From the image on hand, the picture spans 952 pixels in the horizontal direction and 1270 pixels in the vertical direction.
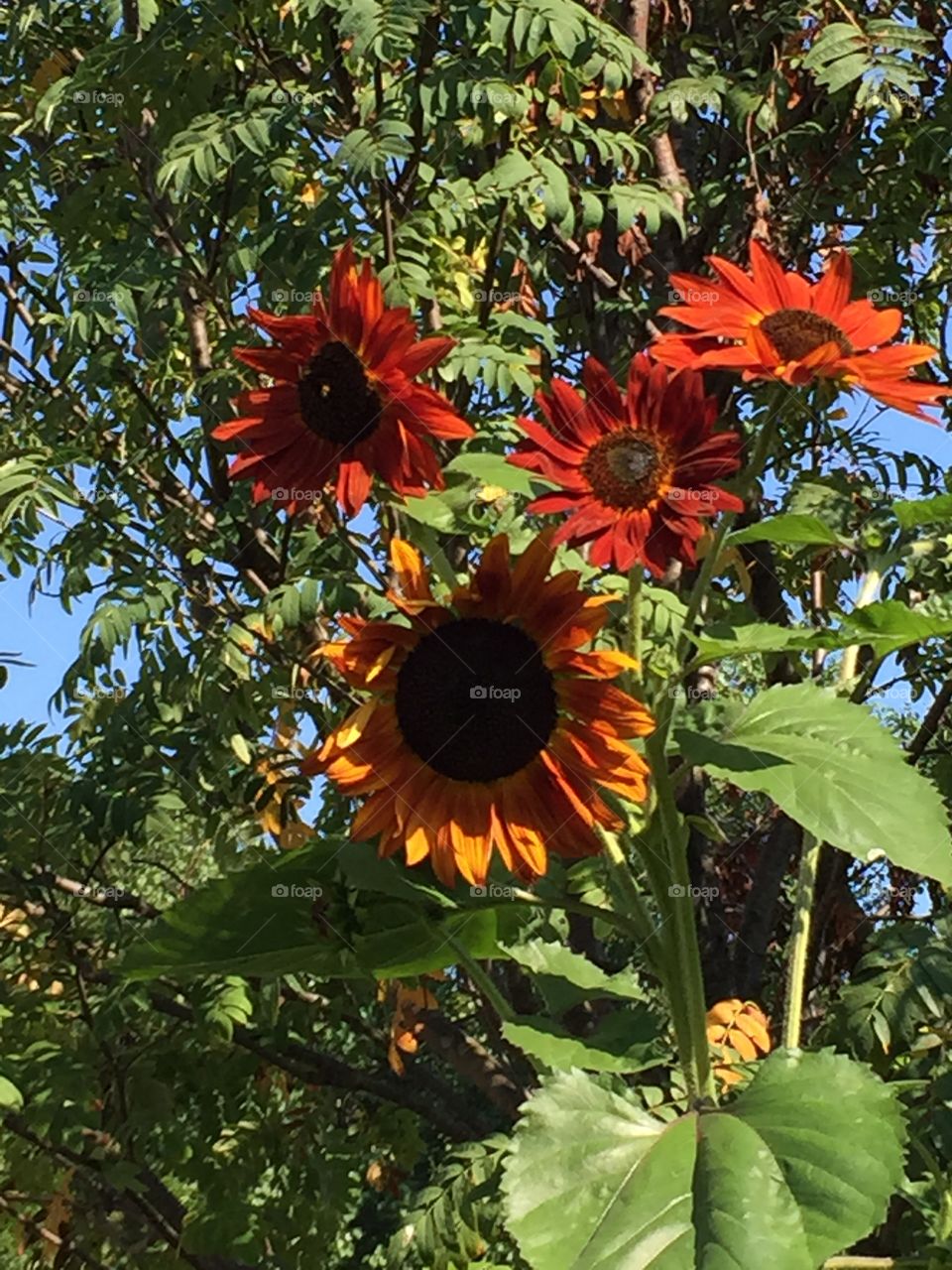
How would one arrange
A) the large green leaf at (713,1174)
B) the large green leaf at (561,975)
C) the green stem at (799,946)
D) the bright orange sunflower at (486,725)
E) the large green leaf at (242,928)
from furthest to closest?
the large green leaf at (561,975), the green stem at (799,946), the large green leaf at (242,928), the bright orange sunflower at (486,725), the large green leaf at (713,1174)

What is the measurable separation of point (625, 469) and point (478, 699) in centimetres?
27

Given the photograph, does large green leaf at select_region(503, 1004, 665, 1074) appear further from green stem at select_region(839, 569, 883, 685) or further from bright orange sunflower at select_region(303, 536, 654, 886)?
green stem at select_region(839, 569, 883, 685)

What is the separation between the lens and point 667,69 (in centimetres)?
456

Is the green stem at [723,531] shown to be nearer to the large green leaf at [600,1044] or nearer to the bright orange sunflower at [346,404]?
the bright orange sunflower at [346,404]

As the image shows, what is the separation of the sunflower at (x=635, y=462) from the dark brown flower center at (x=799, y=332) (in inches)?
3.4

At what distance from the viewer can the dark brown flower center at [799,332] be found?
1.34 meters

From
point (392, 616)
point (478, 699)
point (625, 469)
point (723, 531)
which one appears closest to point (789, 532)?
point (723, 531)

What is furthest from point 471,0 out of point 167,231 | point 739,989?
point 739,989

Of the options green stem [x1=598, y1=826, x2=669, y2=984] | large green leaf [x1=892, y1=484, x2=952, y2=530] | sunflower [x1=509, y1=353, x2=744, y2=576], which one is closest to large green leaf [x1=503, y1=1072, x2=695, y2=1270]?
green stem [x1=598, y1=826, x2=669, y2=984]

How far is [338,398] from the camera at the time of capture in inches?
52.8

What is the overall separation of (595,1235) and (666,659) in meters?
0.84

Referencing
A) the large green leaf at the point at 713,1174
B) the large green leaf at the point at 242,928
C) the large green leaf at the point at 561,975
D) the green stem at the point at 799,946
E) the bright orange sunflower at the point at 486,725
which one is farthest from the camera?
the large green leaf at the point at 561,975

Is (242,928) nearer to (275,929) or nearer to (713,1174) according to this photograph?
(275,929)

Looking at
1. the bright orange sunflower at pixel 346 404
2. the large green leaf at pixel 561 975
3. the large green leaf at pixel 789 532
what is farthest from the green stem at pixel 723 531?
the large green leaf at pixel 561 975
